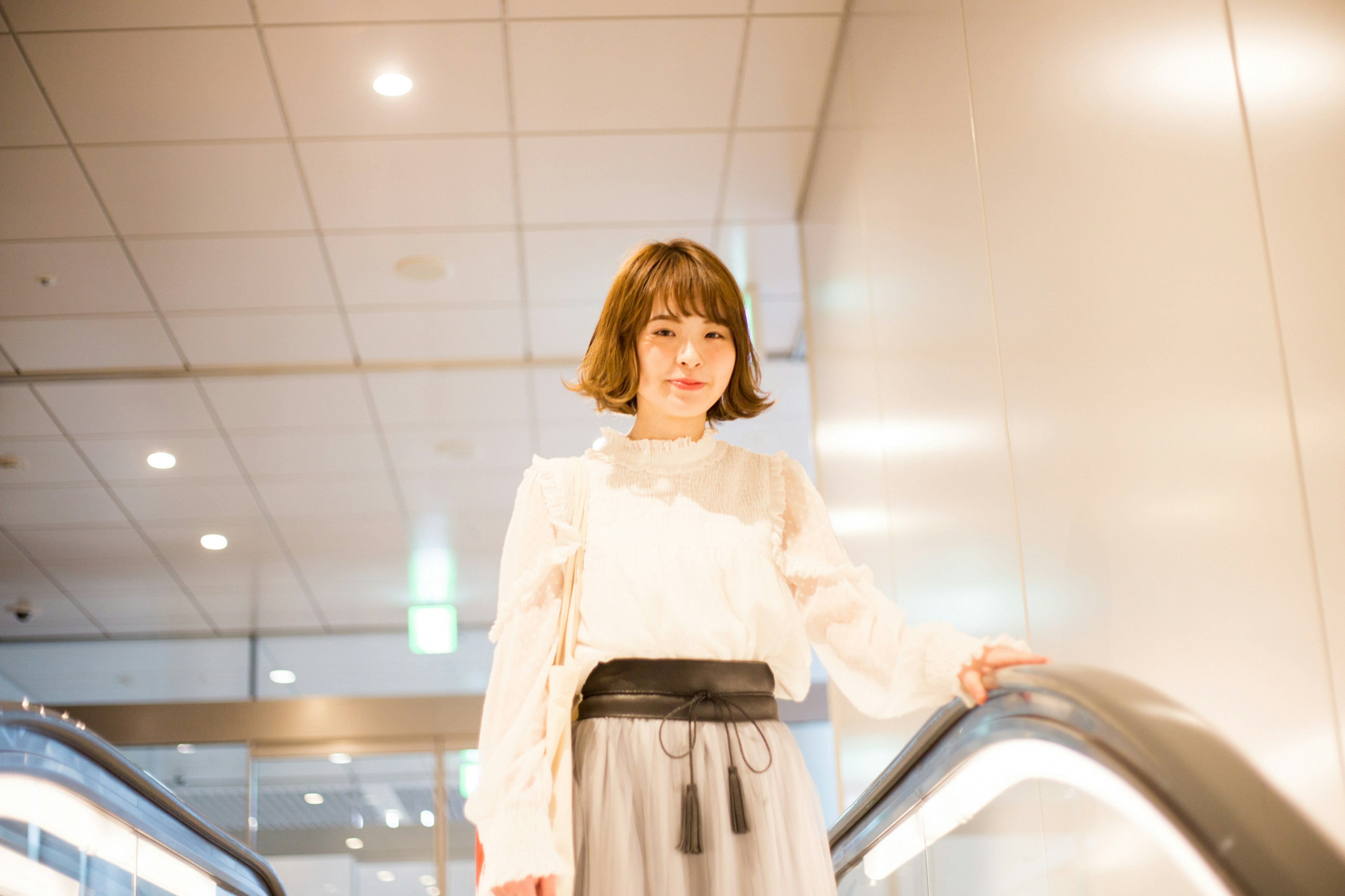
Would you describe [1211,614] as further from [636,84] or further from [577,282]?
[577,282]

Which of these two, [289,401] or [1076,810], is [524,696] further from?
[289,401]

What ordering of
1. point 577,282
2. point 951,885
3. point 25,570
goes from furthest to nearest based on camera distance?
point 25,570 < point 577,282 < point 951,885

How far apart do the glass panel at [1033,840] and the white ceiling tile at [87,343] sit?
441cm

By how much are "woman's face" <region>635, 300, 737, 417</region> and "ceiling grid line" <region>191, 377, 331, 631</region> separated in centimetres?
462

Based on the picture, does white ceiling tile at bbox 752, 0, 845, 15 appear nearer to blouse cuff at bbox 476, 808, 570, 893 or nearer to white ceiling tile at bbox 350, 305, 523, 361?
white ceiling tile at bbox 350, 305, 523, 361

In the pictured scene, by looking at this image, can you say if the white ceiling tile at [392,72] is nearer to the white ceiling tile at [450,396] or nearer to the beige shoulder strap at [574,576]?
the white ceiling tile at [450,396]

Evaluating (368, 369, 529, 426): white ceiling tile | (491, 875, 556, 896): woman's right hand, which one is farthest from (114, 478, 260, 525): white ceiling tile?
(491, 875, 556, 896): woman's right hand

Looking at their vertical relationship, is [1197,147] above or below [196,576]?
below

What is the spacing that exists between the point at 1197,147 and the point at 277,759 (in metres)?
8.40

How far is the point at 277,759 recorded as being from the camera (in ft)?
28.3

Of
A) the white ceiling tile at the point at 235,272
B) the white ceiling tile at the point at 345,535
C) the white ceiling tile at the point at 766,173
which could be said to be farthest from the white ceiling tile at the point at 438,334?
the white ceiling tile at the point at 345,535

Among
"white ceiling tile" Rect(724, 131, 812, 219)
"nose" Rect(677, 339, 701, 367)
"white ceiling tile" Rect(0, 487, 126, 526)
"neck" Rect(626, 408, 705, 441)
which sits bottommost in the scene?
"neck" Rect(626, 408, 705, 441)

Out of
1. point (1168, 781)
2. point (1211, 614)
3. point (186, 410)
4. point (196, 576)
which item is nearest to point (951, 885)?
point (1211, 614)

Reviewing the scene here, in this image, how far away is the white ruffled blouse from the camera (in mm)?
1539
